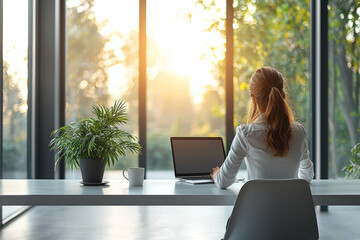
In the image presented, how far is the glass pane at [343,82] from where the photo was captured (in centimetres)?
476

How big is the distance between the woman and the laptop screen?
60cm

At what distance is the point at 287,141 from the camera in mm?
1942

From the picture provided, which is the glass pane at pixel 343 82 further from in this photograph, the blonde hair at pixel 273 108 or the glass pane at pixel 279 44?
the blonde hair at pixel 273 108

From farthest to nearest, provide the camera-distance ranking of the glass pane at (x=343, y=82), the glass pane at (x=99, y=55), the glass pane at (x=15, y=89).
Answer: the glass pane at (x=99, y=55), the glass pane at (x=343, y=82), the glass pane at (x=15, y=89)

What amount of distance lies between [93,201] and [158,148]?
629 centimetres

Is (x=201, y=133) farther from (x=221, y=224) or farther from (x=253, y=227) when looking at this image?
(x=253, y=227)

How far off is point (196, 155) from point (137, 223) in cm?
180

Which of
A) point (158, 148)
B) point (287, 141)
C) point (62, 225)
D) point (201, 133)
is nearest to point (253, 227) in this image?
point (287, 141)

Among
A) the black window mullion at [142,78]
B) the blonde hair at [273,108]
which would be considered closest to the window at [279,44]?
the black window mullion at [142,78]

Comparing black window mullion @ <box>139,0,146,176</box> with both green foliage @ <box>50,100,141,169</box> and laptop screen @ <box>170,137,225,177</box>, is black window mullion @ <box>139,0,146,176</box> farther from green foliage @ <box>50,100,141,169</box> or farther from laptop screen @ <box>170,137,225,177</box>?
green foliage @ <box>50,100,141,169</box>

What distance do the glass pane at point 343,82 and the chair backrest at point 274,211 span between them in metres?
3.38

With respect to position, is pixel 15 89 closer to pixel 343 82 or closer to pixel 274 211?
pixel 274 211

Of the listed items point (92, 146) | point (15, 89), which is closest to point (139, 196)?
point (92, 146)

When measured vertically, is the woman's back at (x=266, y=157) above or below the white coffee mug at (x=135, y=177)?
above
